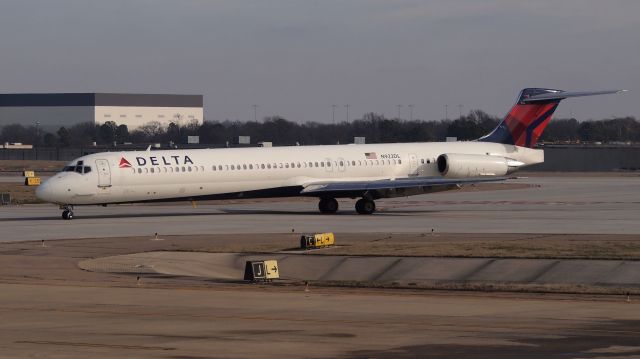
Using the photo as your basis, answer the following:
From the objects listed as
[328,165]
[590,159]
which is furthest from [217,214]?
[590,159]

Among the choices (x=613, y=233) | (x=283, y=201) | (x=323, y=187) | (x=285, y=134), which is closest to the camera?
(x=613, y=233)

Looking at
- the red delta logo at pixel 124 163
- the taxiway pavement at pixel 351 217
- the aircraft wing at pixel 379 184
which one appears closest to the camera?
the taxiway pavement at pixel 351 217

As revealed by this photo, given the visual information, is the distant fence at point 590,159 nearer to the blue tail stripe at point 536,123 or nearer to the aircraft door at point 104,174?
the blue tail stripe at point 536,123

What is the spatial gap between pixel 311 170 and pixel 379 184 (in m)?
3.36

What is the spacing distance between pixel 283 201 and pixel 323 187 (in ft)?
47.0

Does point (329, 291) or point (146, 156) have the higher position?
point (146, 156)

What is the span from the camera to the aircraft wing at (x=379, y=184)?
5044cm

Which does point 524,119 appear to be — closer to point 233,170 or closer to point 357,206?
point 357,206

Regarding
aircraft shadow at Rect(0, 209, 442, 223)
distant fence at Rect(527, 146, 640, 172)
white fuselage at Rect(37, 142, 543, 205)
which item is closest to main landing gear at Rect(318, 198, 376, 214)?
aircraft shadow at Rect(0, 209, 442, 223)

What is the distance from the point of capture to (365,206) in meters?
51.2

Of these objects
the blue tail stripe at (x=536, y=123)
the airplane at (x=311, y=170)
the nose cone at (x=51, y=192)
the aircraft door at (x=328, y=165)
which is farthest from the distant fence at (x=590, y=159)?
the nose cone at (x=51, y=192)

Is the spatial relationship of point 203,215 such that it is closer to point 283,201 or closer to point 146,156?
point 146,156

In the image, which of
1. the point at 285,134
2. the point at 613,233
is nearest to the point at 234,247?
the point at 613,233

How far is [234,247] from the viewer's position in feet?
113
